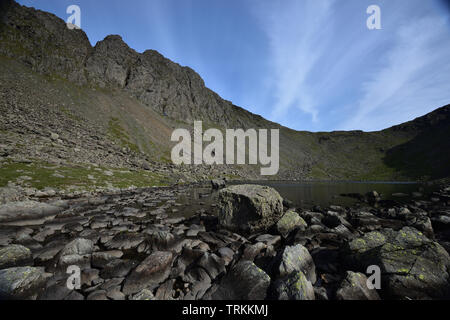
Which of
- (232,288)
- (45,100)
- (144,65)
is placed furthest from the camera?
(144,65)

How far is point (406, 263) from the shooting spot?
6191 millimetres

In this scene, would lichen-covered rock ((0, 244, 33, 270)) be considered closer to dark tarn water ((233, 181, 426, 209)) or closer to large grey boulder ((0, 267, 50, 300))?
large grey boulder ((0, 267, 50, 300))

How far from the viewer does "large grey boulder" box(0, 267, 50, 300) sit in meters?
5.24

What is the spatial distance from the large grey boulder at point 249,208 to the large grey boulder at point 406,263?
5703mm

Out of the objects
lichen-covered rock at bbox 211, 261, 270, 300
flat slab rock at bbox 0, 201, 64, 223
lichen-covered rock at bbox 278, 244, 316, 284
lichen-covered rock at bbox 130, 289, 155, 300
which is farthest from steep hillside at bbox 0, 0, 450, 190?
lichen-covered rock at bbox 278, 244, 316, 284

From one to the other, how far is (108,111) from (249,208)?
9893cm

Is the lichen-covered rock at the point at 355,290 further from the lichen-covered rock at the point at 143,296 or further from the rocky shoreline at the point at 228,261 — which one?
the lichen-covered rock at the point at 143,296

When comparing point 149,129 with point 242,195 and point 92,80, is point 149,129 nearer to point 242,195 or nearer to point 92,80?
point 92,80

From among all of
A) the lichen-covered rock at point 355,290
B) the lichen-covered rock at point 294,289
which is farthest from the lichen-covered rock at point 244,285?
the lichen-covered rock at point 355,290

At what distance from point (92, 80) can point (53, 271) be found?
127 meters

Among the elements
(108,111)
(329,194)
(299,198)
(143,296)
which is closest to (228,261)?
(143,296)

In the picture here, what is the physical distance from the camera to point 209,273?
23.7 feet

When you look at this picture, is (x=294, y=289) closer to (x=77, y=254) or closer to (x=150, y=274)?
(x=150, y=274)

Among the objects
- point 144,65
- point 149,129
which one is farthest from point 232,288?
point 144,65
